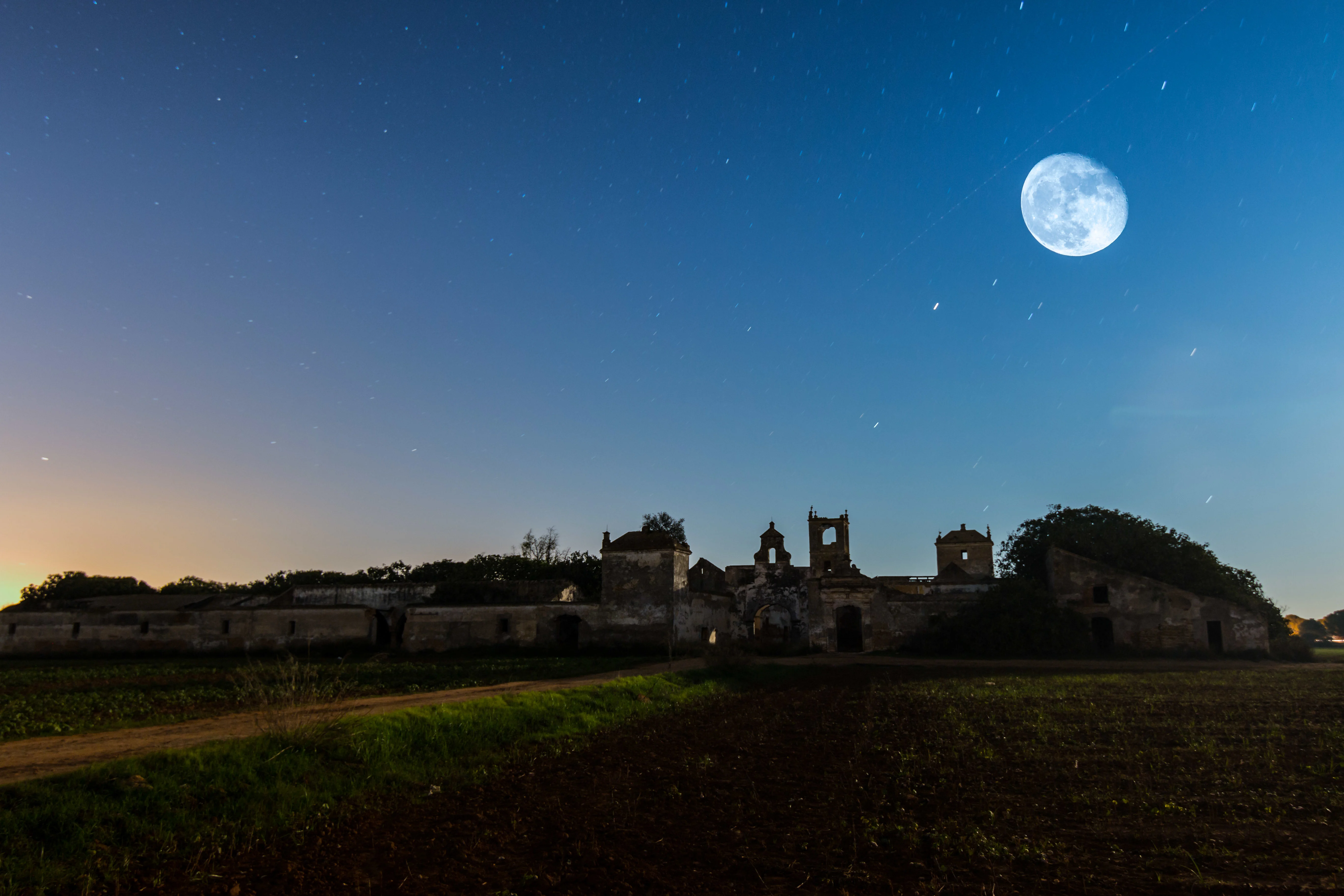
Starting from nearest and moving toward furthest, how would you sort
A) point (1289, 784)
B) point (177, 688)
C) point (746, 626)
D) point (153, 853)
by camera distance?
1. point (153, 853)
2. point (1289, 784)
3. point (177, 688)
4. point (746, 626)

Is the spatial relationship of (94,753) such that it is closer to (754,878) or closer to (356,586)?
(754,878)

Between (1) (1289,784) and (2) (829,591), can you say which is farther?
(2) (829,591)

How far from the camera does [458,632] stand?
34.9 meters

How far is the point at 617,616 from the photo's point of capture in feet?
110

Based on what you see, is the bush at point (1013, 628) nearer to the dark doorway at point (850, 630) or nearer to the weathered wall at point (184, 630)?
the dark doorway at point (850, 630)

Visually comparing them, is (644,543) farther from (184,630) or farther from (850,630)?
(184,630)

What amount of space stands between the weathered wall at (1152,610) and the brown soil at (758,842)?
26882mm

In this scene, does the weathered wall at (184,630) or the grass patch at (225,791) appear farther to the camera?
the weathered wall at (184,630)

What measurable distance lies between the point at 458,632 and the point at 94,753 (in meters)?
25.8

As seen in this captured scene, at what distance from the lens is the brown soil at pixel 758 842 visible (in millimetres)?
5594

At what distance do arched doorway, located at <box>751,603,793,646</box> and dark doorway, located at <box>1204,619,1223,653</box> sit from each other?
816 inches

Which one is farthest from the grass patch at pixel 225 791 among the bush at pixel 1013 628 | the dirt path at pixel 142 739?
the bush at pixel 1013 628

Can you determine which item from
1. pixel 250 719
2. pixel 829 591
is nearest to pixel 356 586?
pixel 829 591

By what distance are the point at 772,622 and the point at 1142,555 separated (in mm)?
20053
